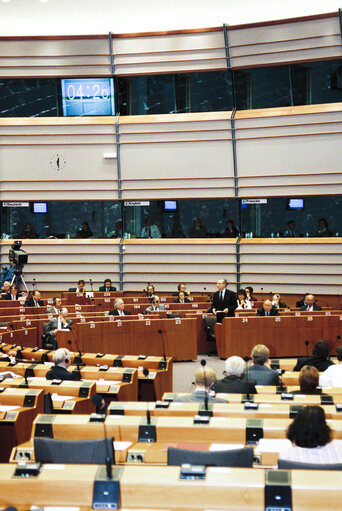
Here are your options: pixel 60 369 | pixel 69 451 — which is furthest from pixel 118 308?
pixel 69 451

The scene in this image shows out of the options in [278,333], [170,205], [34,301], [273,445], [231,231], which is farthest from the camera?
[170,205]

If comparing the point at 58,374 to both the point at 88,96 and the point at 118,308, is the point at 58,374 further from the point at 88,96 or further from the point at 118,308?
the point at 88,96

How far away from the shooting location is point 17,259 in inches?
616

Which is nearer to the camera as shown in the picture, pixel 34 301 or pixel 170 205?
pixel 34 301

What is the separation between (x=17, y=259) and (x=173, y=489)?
42.9ft

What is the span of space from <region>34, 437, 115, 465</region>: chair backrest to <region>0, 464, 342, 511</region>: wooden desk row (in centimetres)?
48

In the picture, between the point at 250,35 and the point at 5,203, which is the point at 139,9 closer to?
the point at 250,35

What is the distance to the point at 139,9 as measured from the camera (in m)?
16.3

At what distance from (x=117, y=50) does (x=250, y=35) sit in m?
3.40

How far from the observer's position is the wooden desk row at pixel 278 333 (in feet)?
38.6

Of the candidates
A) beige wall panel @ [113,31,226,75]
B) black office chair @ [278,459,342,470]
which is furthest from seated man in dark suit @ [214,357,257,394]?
beige wall panel @ [113,31,226,75]

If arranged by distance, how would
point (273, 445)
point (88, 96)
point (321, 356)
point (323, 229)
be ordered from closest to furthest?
point (273, 445) → point (321, 356) → point (323, 229) → point (88, 96)

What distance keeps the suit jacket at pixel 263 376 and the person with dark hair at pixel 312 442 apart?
2983 millimetres

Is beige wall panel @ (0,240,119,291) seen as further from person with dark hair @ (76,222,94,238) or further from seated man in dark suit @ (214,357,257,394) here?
seated man in dark suit @ (214,357,257,394)
